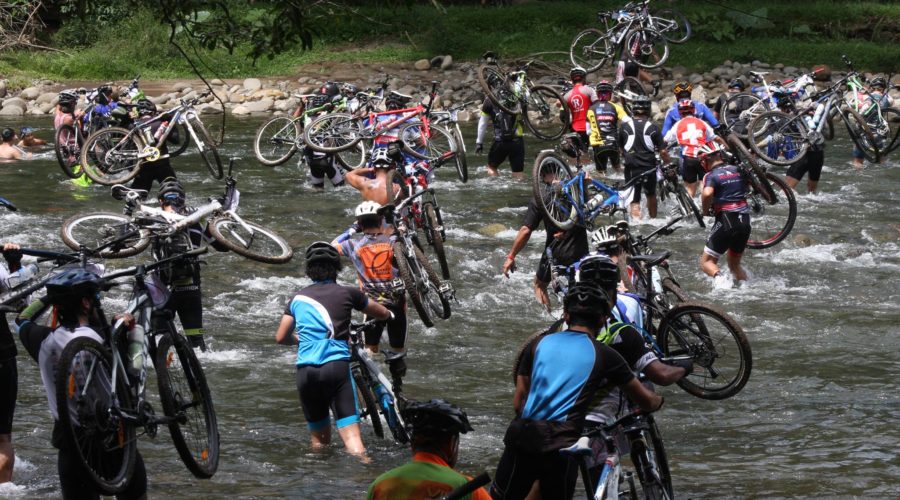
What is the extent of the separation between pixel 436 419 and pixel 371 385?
3.74 m

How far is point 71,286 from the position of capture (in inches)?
250

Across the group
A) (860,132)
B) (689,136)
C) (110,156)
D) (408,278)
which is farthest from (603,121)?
(408,278)

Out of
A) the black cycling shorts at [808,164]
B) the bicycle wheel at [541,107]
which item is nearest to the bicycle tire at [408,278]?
the black cycling shorts at [808,164]

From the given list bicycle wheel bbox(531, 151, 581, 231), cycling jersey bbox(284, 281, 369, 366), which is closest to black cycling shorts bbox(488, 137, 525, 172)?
bicycle wheel bbox(531, 151, 581, 231)

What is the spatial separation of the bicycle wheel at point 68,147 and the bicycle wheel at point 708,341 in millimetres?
13007

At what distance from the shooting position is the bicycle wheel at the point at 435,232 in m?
14.0

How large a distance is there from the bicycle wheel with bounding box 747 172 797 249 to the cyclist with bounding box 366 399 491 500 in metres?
10.8

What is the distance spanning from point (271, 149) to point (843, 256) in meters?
10.4

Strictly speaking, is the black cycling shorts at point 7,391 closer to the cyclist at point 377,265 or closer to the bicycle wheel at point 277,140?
the cyclist at point 377,265

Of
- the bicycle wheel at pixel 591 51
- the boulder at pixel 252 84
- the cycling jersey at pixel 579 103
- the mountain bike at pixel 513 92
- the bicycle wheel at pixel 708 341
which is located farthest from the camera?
the boulder at pixel 252 84

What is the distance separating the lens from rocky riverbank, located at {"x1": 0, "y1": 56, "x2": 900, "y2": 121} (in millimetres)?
30484

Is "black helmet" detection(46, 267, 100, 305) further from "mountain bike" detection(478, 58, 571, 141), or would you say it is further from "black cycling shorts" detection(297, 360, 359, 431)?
"mountain bike" detection(478, 58, 571, 141)

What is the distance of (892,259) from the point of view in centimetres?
1617

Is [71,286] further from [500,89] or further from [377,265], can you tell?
[500,89]
